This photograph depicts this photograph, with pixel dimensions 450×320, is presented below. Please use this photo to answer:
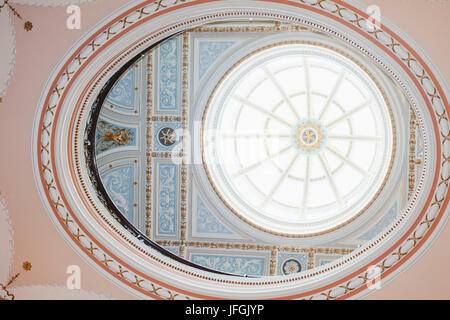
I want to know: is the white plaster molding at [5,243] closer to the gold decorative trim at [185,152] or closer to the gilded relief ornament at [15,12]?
the gilded relief ornament at [15,12]

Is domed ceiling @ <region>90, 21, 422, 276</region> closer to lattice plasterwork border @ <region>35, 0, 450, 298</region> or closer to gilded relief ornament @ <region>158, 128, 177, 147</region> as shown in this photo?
gilded relief ornament @ <region>158, 128, 177, 147</region>

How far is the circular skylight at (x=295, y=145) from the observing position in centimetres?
895

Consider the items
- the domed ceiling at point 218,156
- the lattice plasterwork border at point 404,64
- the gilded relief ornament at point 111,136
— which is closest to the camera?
the lattice plasterwork border at point 404,64

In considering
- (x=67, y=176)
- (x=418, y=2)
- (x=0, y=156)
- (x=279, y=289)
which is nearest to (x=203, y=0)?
(x=418, y=2)

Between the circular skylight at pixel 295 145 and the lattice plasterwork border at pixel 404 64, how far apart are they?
3.58 meters

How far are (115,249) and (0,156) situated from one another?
1843 millimetres

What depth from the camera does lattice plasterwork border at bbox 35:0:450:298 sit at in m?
4.69

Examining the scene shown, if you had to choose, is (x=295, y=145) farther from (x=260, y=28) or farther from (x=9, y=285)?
(x=9, y=285)

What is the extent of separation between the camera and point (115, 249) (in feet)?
18.1

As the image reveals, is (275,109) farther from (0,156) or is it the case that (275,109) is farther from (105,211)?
(0,156)

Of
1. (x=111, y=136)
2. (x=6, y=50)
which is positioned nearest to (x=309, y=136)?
(x=111, y=136)

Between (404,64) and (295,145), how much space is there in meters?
A: 6.05

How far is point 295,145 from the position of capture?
→ 10742 mm

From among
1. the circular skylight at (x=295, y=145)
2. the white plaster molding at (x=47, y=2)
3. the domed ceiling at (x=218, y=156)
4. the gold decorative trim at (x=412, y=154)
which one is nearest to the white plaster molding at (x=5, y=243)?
the domed ceiling at (x=218, y=156)
